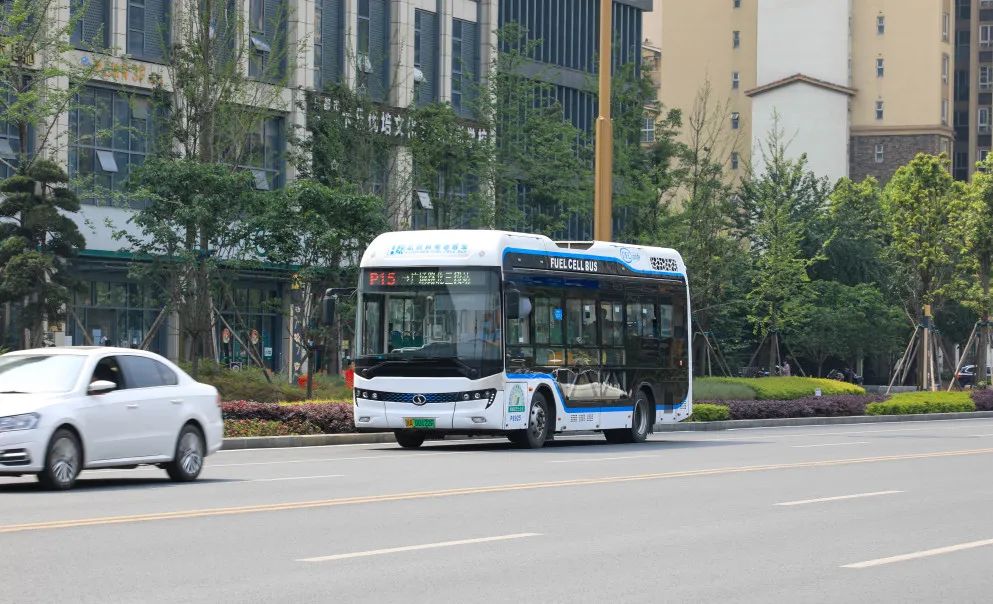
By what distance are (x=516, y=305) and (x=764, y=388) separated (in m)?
20.6

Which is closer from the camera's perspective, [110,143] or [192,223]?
[192,223]

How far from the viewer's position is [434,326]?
86.1 ft

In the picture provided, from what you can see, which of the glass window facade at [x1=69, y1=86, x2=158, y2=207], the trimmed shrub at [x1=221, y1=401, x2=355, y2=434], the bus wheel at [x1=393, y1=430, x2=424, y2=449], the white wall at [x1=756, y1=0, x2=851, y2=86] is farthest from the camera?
the white wall at [x1=756, y1=0, x2=851, y2=86]

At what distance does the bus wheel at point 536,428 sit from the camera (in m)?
26.7

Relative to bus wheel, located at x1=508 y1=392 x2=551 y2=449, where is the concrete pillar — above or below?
above

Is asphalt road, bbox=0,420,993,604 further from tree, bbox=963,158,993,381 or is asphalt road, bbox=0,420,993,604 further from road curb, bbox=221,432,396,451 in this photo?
tree, bbox=963,158,993,381

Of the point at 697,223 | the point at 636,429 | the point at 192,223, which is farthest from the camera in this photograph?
the point at 697,223

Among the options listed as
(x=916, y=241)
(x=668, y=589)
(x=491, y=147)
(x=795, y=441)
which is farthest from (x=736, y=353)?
(x=668, y=589)

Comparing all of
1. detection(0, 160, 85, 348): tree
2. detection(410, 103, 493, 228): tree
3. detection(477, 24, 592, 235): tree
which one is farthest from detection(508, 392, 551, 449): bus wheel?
detection(477, 24, 592, 235): tree

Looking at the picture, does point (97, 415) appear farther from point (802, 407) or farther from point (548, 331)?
point (802, 407)

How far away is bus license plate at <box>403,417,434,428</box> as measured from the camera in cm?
2578

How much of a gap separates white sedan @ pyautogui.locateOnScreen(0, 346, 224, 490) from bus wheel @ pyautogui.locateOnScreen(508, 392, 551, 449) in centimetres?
817

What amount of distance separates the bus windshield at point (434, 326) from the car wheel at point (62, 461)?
9484mm

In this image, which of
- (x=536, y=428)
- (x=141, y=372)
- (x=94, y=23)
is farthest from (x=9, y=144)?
(x=141, y=372)
